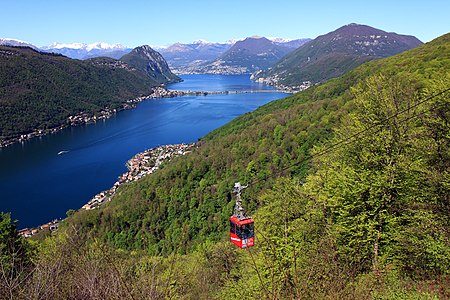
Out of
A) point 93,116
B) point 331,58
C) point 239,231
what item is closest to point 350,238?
point 239,231

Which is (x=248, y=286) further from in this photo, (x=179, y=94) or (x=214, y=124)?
(x=179, y=94)

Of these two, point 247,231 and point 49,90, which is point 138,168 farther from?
point 49,90

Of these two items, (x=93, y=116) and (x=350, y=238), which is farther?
(x=93, y=116)

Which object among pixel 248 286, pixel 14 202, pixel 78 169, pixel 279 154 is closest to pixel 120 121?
pixel 78 169

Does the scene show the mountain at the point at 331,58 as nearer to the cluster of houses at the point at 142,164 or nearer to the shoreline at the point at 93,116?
the shoreline at the point at 93,116

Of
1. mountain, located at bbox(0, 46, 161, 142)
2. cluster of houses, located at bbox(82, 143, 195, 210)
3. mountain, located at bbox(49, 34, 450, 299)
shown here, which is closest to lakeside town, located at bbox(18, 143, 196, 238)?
cluster of houses, located at bbox(82, 143, 195, 210)

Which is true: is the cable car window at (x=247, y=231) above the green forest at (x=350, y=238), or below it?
below

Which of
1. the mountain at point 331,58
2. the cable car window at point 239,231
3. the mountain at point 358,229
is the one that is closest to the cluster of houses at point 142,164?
the mountain at point 358,229
